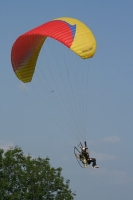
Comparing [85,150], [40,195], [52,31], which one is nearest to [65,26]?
[52,31]

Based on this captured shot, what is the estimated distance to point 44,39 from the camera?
49.2 meters

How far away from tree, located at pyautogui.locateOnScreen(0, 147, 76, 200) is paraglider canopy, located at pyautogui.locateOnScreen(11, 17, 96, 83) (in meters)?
18.4

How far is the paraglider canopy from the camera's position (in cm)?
4616

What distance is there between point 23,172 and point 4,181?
146 centimetres

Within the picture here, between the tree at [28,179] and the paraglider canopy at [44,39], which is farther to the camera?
the tree at [28,179]

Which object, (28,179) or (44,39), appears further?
(28,179)

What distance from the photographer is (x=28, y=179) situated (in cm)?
6775

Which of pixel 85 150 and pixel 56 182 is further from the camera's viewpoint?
pixel 56 182

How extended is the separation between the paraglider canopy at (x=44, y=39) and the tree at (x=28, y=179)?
18.4 meters

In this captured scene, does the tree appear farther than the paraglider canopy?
Yes

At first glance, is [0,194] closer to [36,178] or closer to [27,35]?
[36,178]

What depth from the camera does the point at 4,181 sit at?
67.9m

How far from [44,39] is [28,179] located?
20.5m

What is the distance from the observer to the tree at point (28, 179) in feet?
220
